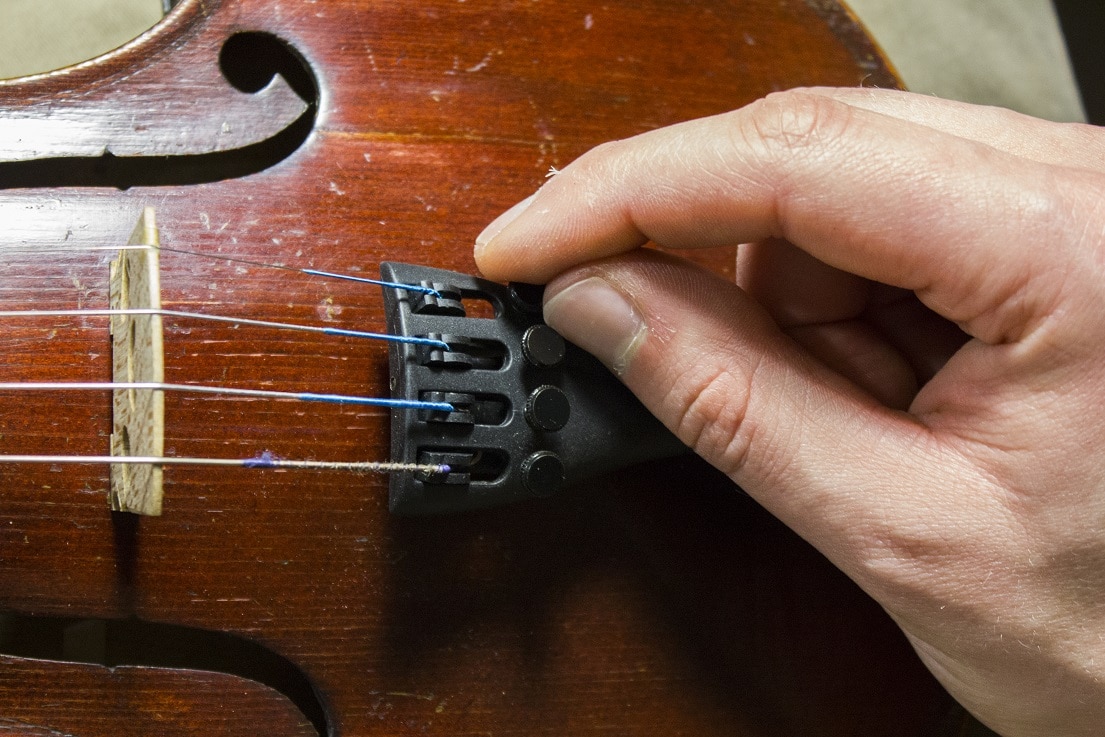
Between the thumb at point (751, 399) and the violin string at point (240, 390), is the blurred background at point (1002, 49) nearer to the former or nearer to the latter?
the thumb at point (751, 399)

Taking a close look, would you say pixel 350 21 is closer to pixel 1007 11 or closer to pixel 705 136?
pixel 705 136

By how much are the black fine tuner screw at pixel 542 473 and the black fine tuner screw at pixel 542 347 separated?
75 millimetres

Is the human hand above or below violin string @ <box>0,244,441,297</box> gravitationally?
above

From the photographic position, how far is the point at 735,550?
83 cm

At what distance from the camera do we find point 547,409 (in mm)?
698

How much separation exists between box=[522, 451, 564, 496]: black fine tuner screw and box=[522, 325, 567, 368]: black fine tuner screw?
0.07 m

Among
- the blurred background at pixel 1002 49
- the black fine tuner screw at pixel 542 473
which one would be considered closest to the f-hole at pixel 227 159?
the black fine tuner screw at pixel 542 473

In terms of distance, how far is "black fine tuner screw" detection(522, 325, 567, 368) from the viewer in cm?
71

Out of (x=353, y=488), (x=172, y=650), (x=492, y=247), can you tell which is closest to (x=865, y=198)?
(x=492, y=247)

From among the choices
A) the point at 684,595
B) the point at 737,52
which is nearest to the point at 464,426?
the point at 684,595

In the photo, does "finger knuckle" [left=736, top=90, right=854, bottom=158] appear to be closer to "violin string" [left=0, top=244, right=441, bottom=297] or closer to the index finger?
the index finger

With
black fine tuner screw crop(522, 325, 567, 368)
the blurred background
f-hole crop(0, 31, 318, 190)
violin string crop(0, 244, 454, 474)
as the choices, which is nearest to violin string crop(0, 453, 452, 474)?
violin string crop(0, 244, 454, 474)

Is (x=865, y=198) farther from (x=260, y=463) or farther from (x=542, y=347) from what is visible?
(x=260, y=463)

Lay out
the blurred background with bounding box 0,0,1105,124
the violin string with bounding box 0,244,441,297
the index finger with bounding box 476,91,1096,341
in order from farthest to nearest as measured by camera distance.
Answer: the blurred background with bounding box 0,0,1105,124 → the violin string with bounding box 0,244,441,297 → the index finger with bounding box 476,91,1096,341
